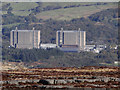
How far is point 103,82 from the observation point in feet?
107

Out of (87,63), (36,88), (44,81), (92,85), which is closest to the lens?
(36,88)

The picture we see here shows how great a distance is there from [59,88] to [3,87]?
3007 mm

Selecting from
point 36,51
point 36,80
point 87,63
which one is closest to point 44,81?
point 36,80

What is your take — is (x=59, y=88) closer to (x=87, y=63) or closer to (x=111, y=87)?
(x=111, y=87)

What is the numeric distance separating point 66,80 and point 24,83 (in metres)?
2.58

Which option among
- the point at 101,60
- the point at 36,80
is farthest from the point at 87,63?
the point at 36,80

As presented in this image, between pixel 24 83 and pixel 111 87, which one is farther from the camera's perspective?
pixel 24 83

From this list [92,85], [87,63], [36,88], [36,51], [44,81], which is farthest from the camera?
[36,51]

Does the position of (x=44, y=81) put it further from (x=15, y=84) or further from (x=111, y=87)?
(x=111, y=87)

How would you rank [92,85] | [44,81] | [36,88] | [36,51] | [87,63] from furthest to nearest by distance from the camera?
[36,51], [87,63], [44,81], [92,85], [36,88]

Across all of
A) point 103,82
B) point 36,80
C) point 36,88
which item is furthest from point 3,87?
point 103,82

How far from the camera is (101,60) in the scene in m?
171

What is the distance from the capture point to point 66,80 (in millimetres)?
32719

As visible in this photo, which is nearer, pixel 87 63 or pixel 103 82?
pixel 103 82
